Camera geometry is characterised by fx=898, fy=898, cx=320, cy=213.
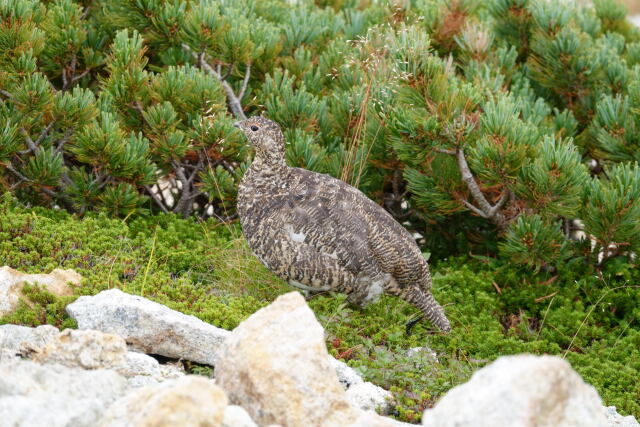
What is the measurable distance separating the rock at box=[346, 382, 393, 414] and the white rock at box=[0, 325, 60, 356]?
139 centimetres

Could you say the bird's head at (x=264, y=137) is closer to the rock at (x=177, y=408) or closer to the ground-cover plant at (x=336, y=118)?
the ground-cover plant at (x=336, y=118)

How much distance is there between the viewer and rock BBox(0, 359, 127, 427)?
302cm

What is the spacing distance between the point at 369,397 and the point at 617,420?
1.47 m

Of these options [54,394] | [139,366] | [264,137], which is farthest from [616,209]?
[54,394]

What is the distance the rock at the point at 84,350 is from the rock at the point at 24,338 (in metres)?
0.20

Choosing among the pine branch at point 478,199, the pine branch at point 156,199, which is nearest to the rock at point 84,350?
the pine branch at point 156,199

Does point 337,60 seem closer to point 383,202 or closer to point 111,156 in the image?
point 383,202

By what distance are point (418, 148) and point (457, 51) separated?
1994 mm

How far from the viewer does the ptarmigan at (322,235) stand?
5.20 metres

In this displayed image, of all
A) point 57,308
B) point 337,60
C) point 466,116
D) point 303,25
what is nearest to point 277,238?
point 57,308

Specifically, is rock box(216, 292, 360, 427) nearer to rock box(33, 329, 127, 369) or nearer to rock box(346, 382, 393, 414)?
A: rock box(33, 329, 127, 369)

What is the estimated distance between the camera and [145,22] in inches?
263

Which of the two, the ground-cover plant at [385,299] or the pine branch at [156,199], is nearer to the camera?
the ground-cover plant at [385,299]

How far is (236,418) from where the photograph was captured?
307 centimetres
